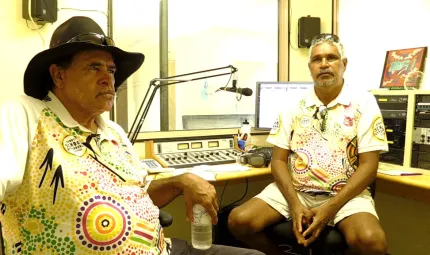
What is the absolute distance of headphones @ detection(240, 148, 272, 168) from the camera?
236 cm

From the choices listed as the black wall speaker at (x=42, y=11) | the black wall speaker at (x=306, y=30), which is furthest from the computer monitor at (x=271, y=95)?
the black wall speaker at (x=42, y=11)

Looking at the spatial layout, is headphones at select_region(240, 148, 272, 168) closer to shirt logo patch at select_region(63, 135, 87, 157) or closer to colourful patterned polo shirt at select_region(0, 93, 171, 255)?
colourful patterned polo shirt at select_region(0, 93, 171, 255)

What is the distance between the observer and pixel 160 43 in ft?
9.16

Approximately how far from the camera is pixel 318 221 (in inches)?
71.5

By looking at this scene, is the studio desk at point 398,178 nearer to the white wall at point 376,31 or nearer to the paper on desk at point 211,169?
the paper on desk at point 211,169

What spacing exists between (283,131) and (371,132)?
1.50ft

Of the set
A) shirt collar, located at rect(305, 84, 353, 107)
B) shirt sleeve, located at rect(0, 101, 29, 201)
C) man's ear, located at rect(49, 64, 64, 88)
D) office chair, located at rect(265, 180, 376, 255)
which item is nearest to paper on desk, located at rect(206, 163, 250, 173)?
Result: office chair, located at rect(265, 180, 376, 255)

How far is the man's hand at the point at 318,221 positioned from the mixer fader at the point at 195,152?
76 cm

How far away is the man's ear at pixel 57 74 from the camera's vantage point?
4.31ft

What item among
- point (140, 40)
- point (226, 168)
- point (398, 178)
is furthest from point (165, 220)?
point (140, 40)

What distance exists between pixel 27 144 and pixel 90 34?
408 mm

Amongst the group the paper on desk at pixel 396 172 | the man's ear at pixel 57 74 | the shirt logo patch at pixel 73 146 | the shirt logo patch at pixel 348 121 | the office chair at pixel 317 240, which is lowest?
the office chair at pixel 317 240

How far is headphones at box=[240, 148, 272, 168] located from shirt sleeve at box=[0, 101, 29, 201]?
1425mm

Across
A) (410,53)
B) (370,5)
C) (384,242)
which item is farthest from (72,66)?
(370,5)
